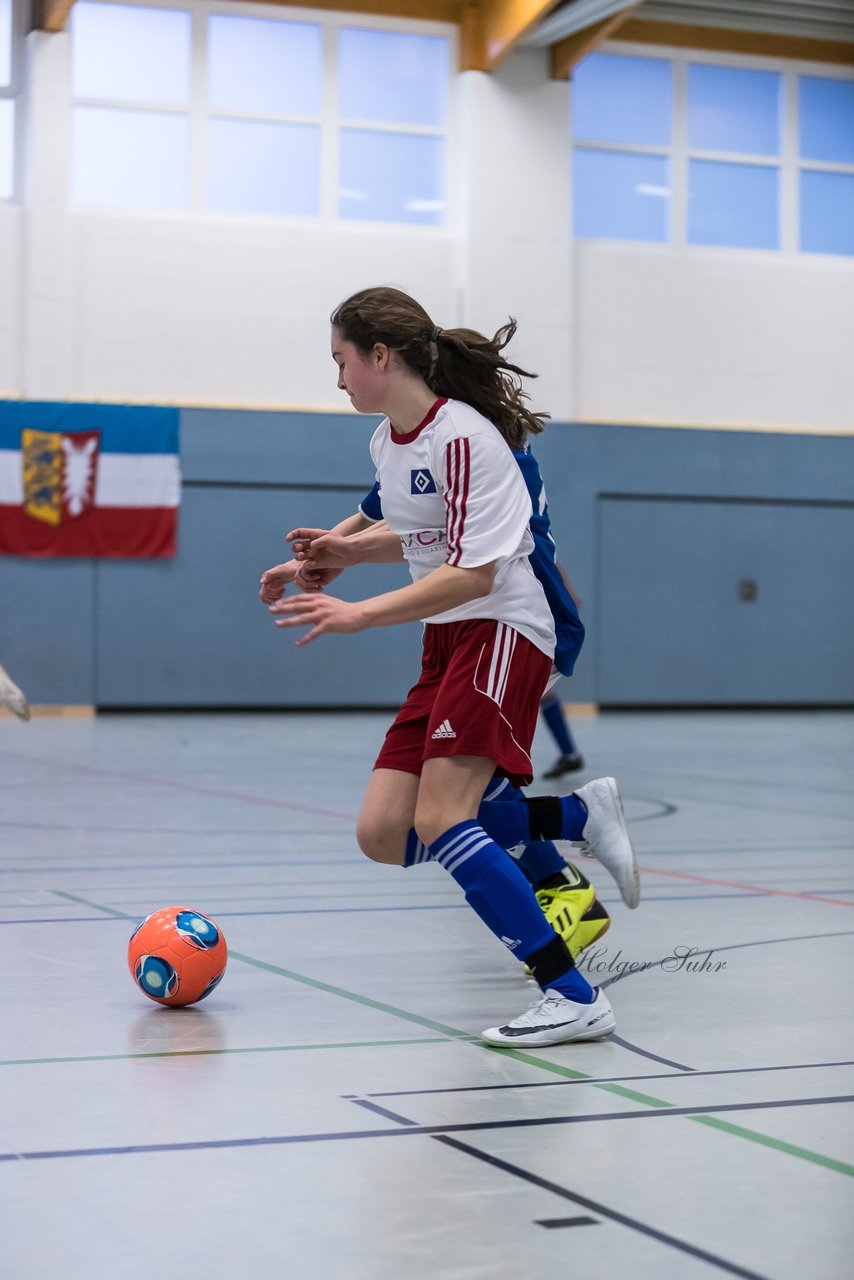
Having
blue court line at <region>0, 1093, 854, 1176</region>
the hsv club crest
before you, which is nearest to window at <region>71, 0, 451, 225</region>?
the hsv club crest

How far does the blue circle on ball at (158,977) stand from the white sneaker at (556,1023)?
77cm

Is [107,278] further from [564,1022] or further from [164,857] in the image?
[564,1022]

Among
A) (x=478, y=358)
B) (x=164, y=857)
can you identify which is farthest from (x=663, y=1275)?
(x=164, y=857)

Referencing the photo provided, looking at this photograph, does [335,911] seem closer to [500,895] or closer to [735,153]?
[500,895]

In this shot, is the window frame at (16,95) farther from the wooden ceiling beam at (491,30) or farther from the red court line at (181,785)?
the red court line at (181,785)

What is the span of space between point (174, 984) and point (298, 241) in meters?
15.0

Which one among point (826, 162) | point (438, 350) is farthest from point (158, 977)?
point (826, 162)

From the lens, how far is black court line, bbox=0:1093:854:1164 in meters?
2.77

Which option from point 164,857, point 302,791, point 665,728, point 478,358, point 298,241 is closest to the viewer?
point 478,358

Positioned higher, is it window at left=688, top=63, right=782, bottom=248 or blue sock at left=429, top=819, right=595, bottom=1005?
window at left=688, top=63, right=782, bottom=248

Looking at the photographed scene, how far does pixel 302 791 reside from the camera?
32.1ft

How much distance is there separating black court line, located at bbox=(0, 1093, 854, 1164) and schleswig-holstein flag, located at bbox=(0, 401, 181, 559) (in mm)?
15065

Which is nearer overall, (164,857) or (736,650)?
(164,857)

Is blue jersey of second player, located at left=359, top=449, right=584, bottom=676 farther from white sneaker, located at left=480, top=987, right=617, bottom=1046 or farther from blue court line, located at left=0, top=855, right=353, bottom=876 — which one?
blue court line, located at left=0, top=855, right=353, bottom=876
